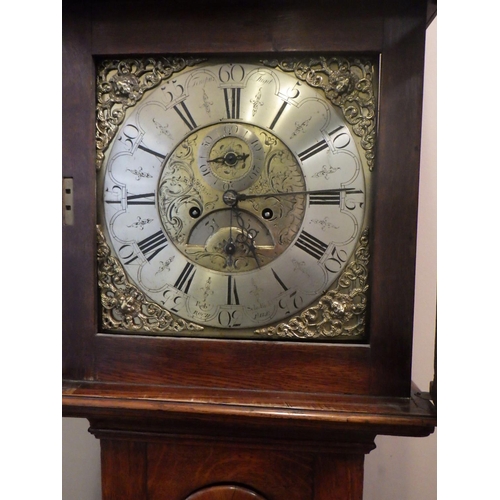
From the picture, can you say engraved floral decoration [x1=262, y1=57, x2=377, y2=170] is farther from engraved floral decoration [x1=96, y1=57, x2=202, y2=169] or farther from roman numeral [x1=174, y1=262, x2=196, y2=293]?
roman numeral [x1=174, y1=262, x2=196, y2=293]

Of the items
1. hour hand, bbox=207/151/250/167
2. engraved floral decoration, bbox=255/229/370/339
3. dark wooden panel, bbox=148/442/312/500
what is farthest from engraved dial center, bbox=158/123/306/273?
dark wooden panel, bbox=148/442/312/500

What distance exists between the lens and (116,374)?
2.47 feet

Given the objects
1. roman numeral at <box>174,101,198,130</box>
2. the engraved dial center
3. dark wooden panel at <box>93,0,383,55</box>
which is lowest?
the engraved dial center

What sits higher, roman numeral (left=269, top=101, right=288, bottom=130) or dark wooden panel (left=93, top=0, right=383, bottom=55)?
dark wooden panel (left=93, top=0, right=383, bottom=55)

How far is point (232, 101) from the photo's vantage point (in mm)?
728

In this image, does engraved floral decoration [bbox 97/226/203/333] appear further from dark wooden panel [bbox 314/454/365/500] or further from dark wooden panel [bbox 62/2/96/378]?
dark wooden panel [bbox 314/454/365/500]

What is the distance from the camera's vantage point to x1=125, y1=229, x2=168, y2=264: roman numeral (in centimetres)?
75

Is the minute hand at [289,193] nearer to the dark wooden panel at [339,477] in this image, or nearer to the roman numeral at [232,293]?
the roman numeral at [232,293]

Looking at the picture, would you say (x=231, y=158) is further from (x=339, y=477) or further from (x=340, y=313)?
(x=339, y=477)

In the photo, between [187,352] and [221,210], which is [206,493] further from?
[221,210]

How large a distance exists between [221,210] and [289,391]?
1.17ft

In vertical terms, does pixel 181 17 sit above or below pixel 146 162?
above

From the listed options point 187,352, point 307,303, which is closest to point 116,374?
point 187,352

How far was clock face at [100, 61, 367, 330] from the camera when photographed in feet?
2.36
